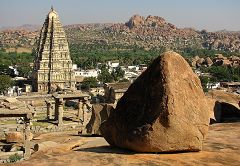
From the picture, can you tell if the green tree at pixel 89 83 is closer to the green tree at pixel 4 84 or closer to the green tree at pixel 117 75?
the green tree at pixel 117 75

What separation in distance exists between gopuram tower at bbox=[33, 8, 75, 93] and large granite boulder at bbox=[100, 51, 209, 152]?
52987 millimetres

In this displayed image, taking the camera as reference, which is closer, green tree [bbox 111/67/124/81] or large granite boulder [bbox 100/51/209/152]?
large granite boulder [bbox 100/51/209/152]

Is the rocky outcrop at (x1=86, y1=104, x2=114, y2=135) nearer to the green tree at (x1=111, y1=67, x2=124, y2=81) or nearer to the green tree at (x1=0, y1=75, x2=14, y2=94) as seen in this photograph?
the green tree at (x1=0, y1=75, x2=14, y2=94)

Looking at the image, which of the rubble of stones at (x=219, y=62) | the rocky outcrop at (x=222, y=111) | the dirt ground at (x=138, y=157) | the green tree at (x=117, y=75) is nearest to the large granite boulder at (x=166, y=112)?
the dirt ground at (x=138, y=157)

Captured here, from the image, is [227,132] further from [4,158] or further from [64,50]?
[64,50]

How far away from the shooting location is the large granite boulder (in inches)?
373

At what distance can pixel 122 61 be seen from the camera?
13325 cm

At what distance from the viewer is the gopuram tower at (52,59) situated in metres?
62.7

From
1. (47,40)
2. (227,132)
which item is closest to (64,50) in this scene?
(47,40)

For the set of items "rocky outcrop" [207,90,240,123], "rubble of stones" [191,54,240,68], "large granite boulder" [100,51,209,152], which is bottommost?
"rubble of stones" [191,54,240,68]

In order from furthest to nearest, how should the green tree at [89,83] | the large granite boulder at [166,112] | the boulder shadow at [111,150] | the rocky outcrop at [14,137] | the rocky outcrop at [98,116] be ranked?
the green tree at [89,83], the rocky outcrop at [14,137], the rocky outcrop at [98,116], the boulder shadow at [111,150], the large granite boulder at [166,112]

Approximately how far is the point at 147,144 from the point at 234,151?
7.01 ft

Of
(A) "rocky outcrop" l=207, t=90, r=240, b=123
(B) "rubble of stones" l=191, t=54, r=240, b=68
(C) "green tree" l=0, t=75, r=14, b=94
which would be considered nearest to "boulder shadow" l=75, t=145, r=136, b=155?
(A) "rocky outcrop" l=207, t=90, r=240, b=123

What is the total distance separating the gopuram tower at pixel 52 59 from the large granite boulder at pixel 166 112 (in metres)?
53.0
